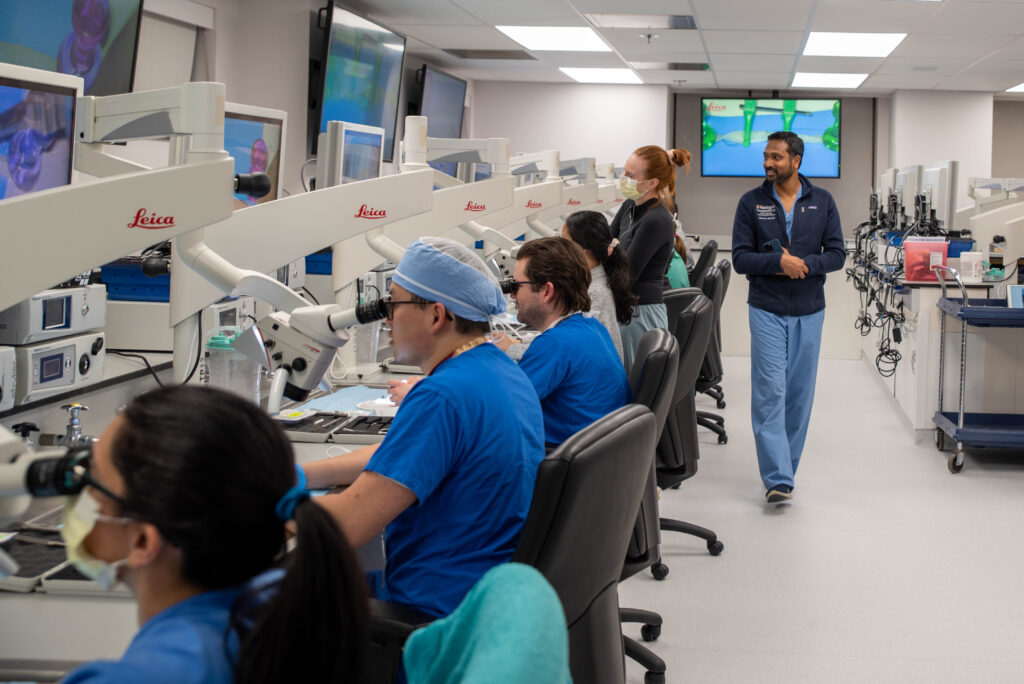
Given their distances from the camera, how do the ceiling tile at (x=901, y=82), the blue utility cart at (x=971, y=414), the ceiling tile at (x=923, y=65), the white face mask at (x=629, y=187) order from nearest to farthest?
the blue utility cart at (x=971, y=414) < the white face mask at (x=629, y=187) < the ceiling tile at (x=923, y=65) < the ceiling tile at (x=901, y=82)

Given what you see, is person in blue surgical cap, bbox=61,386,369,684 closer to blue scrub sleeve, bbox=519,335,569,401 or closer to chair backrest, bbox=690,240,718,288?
blue scrub sleeve, bbox=519,335,569,401

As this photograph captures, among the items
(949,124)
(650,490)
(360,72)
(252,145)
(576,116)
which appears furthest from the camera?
(949,124)

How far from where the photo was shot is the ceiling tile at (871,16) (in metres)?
5.75

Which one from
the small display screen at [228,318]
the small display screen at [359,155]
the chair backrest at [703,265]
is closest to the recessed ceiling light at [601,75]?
the chair backrest at [703,265]

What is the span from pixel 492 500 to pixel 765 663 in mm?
1349

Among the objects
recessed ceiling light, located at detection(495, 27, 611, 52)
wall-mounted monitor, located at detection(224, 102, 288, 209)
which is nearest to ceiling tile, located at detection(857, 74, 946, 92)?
recessed ceiling light, located at detection(495, 27, 611, 52)

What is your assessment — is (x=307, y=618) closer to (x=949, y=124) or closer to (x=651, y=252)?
(x=651, y=252)

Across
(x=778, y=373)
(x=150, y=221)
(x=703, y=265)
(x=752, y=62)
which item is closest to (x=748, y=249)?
(x=778, y=373)

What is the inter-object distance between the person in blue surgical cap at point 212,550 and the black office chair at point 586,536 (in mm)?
465

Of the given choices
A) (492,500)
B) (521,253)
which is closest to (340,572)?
(492,500)

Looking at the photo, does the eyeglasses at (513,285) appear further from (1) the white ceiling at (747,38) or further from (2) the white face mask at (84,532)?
(1) the white ceiling at (747,38)

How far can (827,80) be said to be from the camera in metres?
9.41

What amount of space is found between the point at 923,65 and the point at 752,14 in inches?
113

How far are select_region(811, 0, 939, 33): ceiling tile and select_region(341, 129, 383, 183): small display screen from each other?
3796mm
